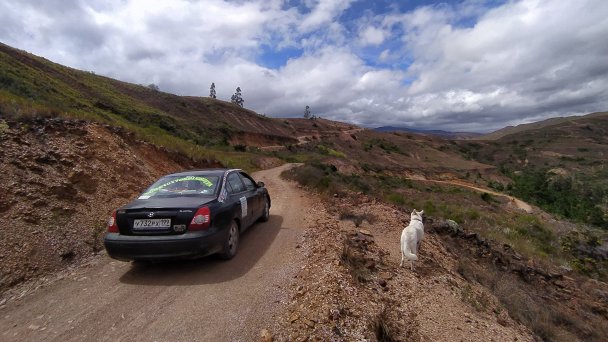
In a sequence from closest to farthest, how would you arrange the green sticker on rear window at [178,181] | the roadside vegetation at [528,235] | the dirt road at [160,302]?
the dirt road at [160,302], the green sticker on rear window at [178,181], the roadside vegetation at [528,235]

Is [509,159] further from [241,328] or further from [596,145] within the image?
[241,328]

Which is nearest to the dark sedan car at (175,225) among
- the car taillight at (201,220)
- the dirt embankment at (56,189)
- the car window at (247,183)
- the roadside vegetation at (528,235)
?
the car taillight at (201,220)

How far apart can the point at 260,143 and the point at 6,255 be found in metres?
55.5

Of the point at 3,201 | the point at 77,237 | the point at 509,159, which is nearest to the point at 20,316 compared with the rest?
the point at 77,237

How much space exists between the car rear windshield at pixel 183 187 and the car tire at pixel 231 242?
696mm

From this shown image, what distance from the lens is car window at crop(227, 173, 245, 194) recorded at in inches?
258

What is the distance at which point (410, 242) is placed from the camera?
5.90 metres

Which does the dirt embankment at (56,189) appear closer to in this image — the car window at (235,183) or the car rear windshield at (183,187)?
the car rear windshield at (183,187)

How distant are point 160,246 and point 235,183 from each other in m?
2.28

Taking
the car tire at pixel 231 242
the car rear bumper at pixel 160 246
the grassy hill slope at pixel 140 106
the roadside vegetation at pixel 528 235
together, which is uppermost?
the grassy hill slope at pixel 140 106

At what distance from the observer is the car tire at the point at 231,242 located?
5.52 metres

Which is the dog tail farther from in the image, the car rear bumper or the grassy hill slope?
the grassy hill slope

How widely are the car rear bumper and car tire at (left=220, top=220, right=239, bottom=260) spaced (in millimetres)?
494

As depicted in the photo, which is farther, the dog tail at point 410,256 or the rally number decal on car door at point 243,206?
the rally number decal on car door at point 243,206
